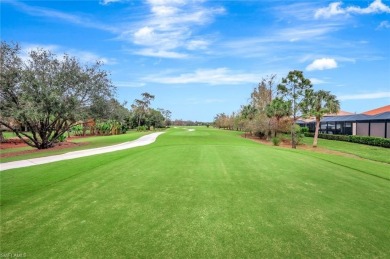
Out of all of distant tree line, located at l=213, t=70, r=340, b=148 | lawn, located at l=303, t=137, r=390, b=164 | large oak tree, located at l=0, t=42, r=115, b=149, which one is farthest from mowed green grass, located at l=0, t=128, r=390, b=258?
distant tree line, located at l=213, t=70, r=340, b=148

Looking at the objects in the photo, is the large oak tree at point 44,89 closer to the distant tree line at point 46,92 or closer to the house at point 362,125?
the distant tree line at point 46,92

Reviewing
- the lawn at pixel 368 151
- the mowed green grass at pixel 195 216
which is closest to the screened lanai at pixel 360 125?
the lawn at pixel 368 151

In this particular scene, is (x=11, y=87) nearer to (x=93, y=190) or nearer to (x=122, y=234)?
(x=93, y=190)

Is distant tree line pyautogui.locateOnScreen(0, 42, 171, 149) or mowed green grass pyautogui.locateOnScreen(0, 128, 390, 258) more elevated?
distant tree line pyautogui.locateOnScreen(0, 42, 171, 149)

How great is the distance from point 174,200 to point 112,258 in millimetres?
2327

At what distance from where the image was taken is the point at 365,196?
20.1 ft

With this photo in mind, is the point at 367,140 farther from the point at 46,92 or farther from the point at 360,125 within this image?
the point at 46,92

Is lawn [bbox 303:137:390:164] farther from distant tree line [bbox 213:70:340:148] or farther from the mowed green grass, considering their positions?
the mowed green grass

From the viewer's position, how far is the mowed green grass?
3504 millimetres

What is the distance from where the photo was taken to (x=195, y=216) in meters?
4.56

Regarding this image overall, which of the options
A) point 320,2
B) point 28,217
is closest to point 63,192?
point 28,217

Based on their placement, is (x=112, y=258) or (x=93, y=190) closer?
(x=112, y=258)

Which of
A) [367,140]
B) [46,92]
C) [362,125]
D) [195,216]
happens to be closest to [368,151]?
[367,140]

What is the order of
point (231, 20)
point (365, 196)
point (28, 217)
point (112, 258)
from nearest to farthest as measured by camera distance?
1. point (112, 258)
2. point (28, 217)
3. point (365, 196)
4. point (231, 20)
